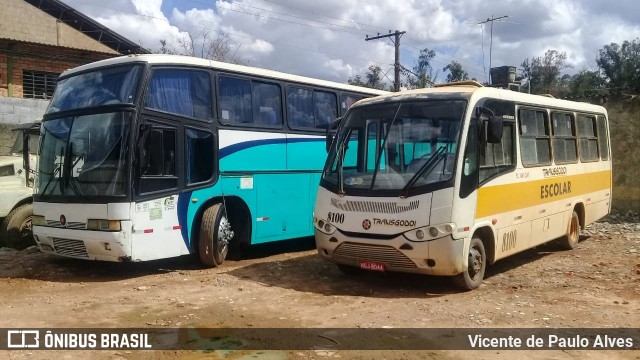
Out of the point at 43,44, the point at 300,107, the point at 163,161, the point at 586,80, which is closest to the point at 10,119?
the point at 43,44

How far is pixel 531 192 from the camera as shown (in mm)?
8922

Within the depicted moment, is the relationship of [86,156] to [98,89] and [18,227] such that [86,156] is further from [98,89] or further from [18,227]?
[18,227]

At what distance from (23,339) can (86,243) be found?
2709 millimetres

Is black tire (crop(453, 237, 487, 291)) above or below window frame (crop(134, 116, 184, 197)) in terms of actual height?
below

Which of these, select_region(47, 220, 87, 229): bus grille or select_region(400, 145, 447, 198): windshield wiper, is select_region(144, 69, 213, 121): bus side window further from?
select_region(400, 145, 447, 198): windshield wiper

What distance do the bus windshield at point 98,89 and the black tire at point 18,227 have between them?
2.81 m

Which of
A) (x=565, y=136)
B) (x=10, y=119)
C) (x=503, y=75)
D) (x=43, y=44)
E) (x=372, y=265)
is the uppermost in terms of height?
(x=43, y=44)

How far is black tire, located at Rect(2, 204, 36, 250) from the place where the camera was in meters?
10.8

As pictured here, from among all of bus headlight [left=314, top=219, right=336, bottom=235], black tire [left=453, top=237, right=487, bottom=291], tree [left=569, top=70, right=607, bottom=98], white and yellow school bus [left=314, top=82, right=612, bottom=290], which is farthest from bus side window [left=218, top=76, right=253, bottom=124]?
tree [left=569, top=70, right=607, bottom=98]

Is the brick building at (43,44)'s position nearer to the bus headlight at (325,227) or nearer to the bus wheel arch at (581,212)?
the bus headlight at (325,227)

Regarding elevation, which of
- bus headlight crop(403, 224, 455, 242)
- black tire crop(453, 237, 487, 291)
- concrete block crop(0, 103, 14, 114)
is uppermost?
concrete block crop(0, 103, 14, 114)

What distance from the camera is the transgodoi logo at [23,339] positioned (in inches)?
215

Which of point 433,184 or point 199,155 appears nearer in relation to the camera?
point 433,184

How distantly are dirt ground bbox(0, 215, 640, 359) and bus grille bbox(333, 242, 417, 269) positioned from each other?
0.44 meters
